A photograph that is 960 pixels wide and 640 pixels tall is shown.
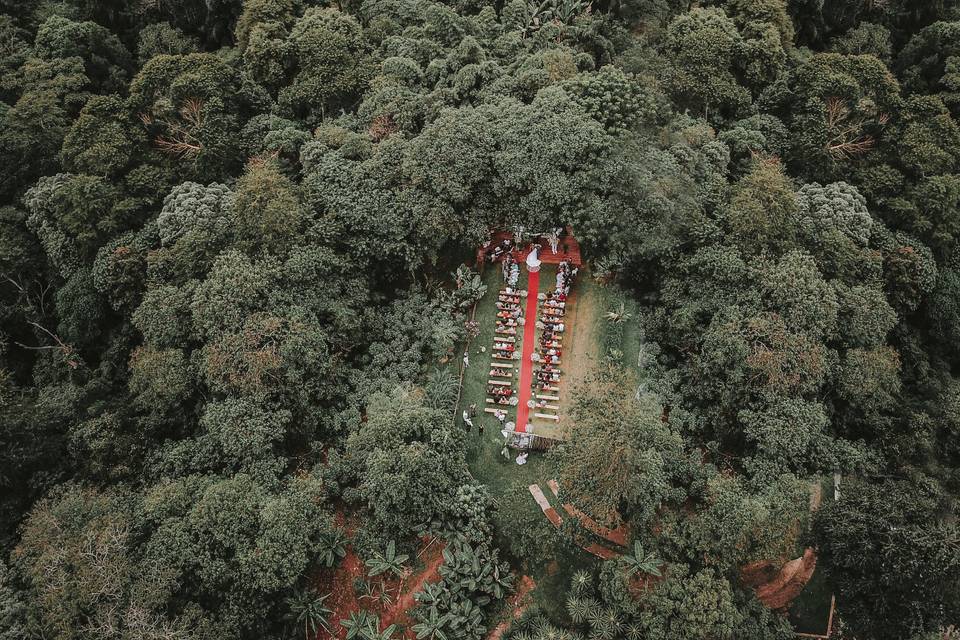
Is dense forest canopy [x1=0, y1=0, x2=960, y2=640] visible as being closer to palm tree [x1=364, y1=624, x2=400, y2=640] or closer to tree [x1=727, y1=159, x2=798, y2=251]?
tree [x1=727, y1=159, x2=798, y2=251]

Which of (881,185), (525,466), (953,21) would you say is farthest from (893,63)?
(525,466)

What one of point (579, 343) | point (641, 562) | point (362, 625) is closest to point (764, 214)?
point (579, 343)

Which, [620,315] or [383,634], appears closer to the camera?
[383,634]

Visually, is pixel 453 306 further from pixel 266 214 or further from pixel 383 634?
pixel 383 634

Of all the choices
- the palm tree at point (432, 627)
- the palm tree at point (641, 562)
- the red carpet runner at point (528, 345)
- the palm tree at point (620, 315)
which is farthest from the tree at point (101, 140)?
the palm tree at point (641, 562)

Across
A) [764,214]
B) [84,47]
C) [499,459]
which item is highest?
[84,47]

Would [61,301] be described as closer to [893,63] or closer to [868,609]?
[868,609]
